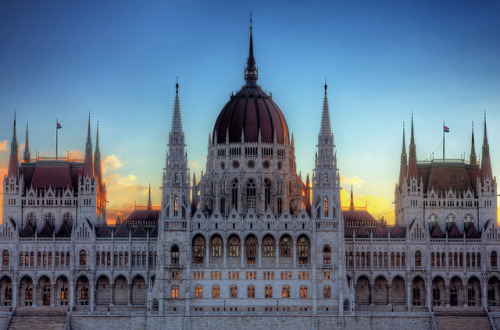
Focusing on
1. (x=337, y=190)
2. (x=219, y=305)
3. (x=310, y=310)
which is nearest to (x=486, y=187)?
(x=337, y=190)

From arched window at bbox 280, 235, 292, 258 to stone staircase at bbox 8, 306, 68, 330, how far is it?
36.1 metres

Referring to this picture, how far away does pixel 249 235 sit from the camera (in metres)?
148

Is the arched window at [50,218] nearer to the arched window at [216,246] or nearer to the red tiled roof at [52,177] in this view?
the red tiled roof at [52,177]

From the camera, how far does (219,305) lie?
474 ft

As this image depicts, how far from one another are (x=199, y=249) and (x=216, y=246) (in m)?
2.82

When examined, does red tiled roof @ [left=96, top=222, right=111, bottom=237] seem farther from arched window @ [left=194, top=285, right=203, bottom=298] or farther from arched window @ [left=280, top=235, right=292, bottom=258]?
arched window @ [left=280, top=235, right=292, bottom=258]

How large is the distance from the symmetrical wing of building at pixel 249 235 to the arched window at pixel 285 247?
23cm

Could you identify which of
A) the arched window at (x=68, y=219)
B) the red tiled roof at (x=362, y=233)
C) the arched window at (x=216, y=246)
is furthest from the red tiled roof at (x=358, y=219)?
the arched window at (x=68, y=219)

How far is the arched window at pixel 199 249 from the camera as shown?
484ft

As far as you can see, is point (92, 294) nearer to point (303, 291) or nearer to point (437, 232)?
point (303, 291)

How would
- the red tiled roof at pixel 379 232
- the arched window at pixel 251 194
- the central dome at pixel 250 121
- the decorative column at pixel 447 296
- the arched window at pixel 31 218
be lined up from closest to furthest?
the decorative column at pixel 447 296, the red tiled roof at pixel 379 232, the arched window at pixel 31 218, the arched window at pixel 251 194, the central dome at pixel 250 121

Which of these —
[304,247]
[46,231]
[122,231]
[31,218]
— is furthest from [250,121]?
[31,218]

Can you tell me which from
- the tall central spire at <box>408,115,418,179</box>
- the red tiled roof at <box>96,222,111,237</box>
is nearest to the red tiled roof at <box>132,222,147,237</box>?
the red tiled roof at <box>96,222,111,237</box>

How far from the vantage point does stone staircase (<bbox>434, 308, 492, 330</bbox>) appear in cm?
14338
